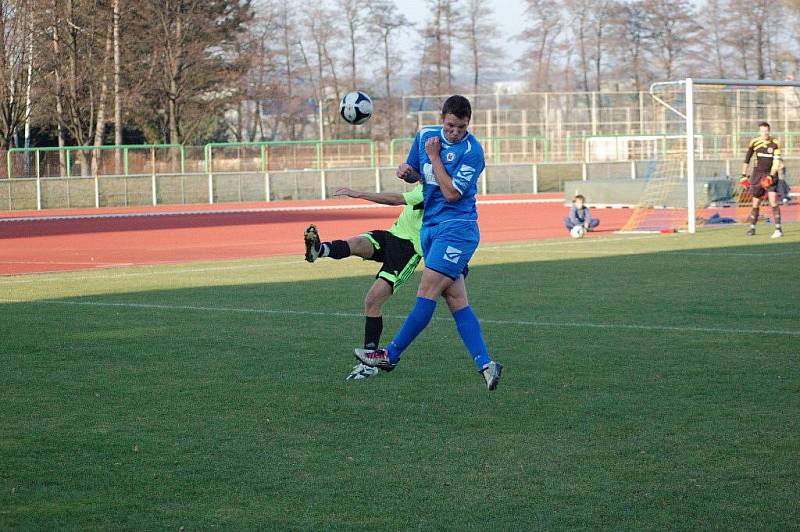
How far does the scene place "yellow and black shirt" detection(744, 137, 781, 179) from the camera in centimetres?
2233

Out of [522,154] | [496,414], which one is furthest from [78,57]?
[496,414]

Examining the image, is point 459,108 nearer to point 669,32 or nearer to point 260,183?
point 260,183

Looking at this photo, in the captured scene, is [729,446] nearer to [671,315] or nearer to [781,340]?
[781,340]

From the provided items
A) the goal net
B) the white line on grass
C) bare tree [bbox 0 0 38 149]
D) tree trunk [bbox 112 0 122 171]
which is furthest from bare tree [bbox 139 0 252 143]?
the white line on grass

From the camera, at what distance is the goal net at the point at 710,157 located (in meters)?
24.7

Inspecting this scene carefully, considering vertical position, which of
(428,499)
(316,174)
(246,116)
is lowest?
(428,499)

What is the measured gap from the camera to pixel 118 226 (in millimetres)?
32438

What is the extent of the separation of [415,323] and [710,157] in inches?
1690

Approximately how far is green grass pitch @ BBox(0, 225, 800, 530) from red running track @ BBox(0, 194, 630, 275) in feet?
28.2

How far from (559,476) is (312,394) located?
97.8 inches

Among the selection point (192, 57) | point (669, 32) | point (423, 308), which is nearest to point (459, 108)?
point (423, 308)

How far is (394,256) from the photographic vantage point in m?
8.74

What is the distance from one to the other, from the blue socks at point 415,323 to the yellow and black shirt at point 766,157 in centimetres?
1578

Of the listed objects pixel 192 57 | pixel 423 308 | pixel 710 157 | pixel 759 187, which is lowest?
pixel 423 308
